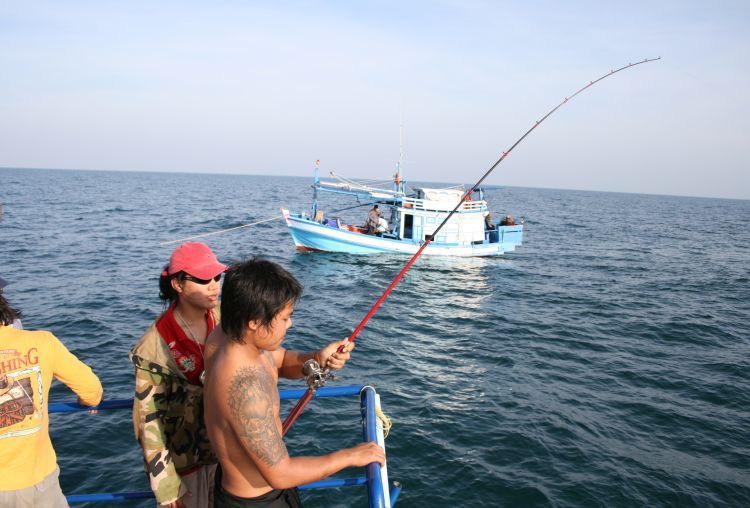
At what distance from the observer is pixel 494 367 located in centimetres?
1191

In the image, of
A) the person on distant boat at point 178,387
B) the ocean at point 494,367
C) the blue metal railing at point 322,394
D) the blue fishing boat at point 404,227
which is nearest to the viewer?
the blue metal railing at point 322,394

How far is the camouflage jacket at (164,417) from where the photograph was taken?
2.65 m

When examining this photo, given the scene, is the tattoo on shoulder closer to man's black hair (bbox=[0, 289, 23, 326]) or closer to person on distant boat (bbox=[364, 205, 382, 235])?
man's black hair (bbox=[0, 289, 23, 326])

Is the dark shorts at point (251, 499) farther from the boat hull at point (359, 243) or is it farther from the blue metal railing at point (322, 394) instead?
the boat hull at point (359, 243)

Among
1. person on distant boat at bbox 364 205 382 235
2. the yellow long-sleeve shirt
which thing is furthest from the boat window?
the yellow long-sleeve shirt

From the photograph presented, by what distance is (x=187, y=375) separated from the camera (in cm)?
274

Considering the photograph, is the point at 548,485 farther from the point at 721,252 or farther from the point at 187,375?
the point at 721,252

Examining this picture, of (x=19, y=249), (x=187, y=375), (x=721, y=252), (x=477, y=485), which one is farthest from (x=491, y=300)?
(x=721, y=252)

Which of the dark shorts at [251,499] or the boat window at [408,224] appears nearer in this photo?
the dark shorts at [251,499]

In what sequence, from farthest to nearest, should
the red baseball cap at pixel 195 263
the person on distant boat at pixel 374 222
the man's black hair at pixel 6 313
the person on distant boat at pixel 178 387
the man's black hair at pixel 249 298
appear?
the person on distant boat at pixel 374 222 → the red baseball cap at pixel 195 263 → the person on distant boat at pixel 178 387 → the man's black hair at pixel 6 313 → the man's black hair at pixel 249 298

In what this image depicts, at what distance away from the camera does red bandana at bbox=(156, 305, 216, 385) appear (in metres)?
2.72

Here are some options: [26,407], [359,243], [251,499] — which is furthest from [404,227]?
[251,499]

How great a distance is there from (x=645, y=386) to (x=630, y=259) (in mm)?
19917

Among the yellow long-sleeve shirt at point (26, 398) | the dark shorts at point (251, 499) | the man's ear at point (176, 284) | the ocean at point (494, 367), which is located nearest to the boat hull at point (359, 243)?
the ocean at point (494, 367)
